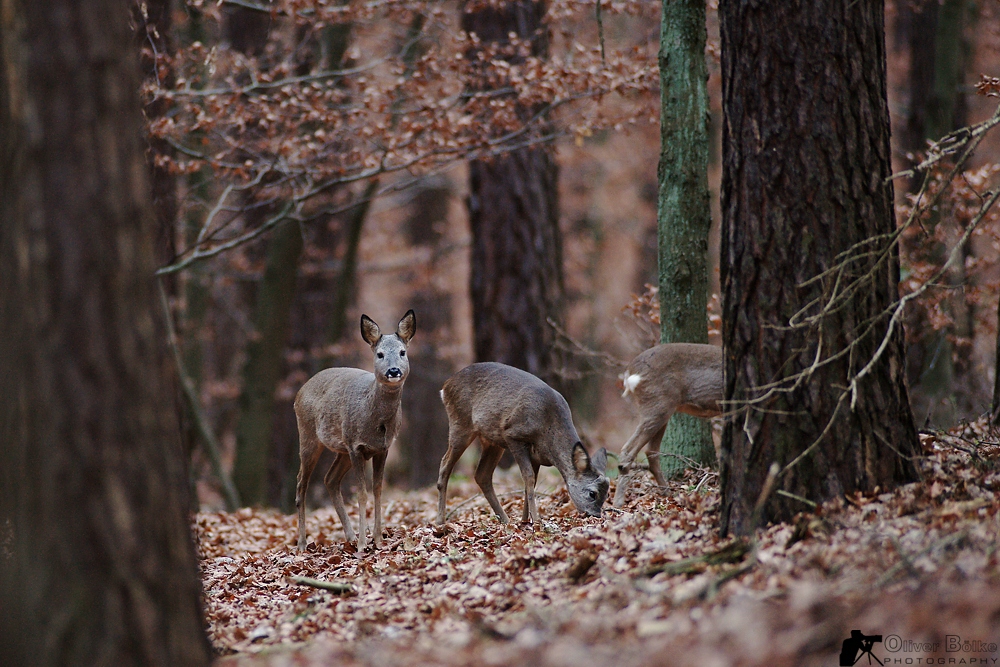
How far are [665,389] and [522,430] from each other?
1.37 m

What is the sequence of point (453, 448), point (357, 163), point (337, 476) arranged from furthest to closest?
1. point (357, 163)
2. point (337, 476)
3. point (453, 448)

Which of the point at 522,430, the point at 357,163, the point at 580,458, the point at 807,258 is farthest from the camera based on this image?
the point at 357,163

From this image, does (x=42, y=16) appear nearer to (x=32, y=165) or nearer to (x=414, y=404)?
(x=32, y=165)

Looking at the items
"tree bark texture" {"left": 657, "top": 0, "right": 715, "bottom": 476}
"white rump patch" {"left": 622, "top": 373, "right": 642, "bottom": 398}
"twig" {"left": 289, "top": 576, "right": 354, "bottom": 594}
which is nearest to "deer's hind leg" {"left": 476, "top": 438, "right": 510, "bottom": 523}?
"white rump patch" {"left": 622, "top": 373, "right": 642, "bottom": 398}

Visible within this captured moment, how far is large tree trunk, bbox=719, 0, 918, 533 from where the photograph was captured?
522 cm

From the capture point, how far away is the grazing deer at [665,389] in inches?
318

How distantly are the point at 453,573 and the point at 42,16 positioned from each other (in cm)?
410

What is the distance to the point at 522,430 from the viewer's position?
26.5 ft

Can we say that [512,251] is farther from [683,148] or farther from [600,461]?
[600,461]

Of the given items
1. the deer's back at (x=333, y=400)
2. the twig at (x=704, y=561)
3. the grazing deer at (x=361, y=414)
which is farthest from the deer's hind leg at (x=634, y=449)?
the twig at (x=704, y=561)

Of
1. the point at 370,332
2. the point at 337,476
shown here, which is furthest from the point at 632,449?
the point at 337,476

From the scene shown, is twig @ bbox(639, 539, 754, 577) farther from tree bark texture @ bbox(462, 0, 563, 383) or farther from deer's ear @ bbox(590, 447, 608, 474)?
tree bark texture @ bbox(462, 0, 563, 383)

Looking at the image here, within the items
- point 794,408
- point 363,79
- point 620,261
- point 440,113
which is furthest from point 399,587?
point 620,261

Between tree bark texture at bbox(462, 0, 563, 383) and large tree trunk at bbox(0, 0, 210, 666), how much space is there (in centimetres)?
950
